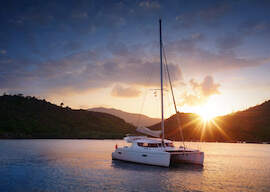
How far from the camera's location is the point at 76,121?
583 ft

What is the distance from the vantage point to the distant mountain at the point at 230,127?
15738cm

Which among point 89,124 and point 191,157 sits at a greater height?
point 89,124

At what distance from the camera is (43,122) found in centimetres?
15412

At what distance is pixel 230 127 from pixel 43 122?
132786 millimetres

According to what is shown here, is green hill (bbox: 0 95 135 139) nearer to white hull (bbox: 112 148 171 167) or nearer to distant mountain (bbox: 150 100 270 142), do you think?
distant mountain (bbox: 150 100 270 142)

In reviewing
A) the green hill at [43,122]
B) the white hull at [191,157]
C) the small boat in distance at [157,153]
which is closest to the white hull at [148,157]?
the small boat in distance at [157,153]

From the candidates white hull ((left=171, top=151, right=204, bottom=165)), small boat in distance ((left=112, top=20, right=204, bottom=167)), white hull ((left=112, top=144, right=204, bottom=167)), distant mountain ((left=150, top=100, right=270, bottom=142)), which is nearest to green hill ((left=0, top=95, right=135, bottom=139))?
distant mountain ((left=150, top=100, right=270, bottom=142))

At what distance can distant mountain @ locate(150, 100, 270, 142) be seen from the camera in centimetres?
15738

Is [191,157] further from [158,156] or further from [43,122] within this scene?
[43,122]

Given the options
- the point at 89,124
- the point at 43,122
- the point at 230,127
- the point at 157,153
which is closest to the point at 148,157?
the point at 157,153

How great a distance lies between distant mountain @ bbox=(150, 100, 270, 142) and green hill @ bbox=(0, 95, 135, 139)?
155 feet

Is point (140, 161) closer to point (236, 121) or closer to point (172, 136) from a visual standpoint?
point (172, 136)

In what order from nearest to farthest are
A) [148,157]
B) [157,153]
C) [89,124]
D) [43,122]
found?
[157,153] < [148,157] < [43,122] < [89,124]

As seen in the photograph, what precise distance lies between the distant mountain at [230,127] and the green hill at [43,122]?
47.2 metres
